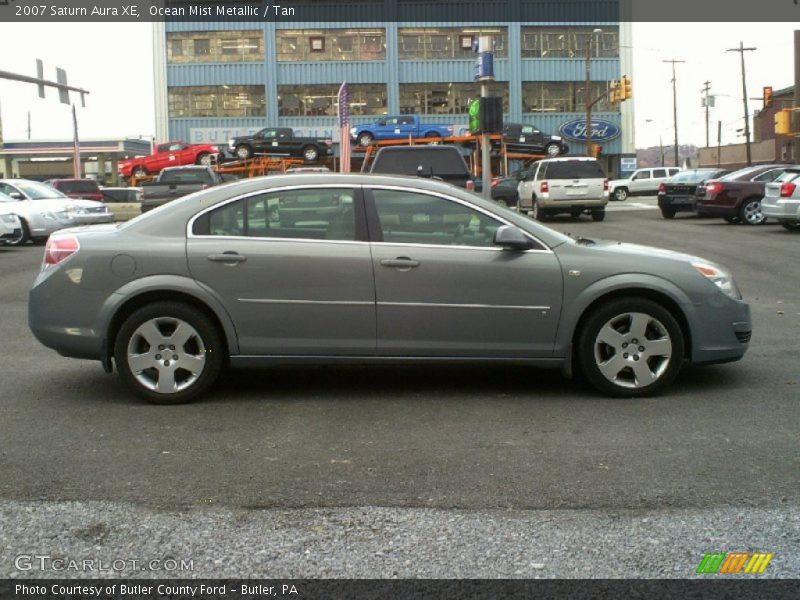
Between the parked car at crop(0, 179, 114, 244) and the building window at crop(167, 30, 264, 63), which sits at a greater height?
the building window at crop(167, 30, 264, 63)

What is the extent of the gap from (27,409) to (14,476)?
1489 mm

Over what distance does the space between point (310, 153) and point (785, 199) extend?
23.4 metres

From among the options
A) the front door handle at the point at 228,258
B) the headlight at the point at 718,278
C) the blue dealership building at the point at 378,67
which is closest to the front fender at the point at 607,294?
the headlight at the point at 718,278

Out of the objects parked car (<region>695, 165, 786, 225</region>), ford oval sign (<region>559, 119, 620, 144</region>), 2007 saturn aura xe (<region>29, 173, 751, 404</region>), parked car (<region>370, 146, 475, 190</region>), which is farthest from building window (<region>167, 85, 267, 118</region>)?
2007 saturn aura xe (<region>29, 173, 751, 404</region>)

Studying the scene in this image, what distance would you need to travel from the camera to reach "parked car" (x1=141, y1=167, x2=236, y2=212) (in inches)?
936

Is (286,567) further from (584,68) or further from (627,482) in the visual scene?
(584,68)

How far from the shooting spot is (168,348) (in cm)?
608

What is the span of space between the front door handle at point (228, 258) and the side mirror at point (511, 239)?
167 cm

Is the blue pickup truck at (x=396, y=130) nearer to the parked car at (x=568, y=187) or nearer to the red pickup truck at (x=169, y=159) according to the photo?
the red pickup truck at (x=169, y=159)

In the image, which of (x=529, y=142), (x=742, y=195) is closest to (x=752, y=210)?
(x=742, y=195)

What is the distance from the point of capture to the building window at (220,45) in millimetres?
58000

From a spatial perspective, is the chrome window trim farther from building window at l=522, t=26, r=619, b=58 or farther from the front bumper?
building window at l=522, t=26, r=619, b=58

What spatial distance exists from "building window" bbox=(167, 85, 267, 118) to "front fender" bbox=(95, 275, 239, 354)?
5392 cm

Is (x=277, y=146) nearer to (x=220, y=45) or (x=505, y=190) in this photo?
(x=505, y=190)
